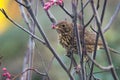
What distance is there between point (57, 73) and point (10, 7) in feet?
9.54

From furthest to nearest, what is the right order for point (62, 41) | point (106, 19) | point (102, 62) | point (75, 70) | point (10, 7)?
1. point (10, 7)
2. point (106, 19)
3. point (102, 62)
4. point (62, 41)
5. point (75, 70)

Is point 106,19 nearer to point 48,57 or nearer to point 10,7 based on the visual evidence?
point 48,57

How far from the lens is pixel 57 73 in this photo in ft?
18.9

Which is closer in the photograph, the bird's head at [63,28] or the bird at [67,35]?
the bird at [67,35]

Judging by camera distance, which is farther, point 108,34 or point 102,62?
point 108,34

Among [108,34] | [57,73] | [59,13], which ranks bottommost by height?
[57,73]

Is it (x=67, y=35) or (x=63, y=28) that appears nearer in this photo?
(x=67, y=35)

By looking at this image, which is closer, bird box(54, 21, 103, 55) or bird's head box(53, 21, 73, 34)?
bird box(54, 21, 103, 55)

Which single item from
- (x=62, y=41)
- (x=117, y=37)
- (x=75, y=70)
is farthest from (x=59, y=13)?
(x=75, y=70)

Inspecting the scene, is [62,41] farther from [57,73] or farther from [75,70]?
[57,73]

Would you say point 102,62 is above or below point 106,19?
below

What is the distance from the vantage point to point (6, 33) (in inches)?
309

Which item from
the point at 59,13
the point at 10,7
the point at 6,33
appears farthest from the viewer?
the point at 10,7

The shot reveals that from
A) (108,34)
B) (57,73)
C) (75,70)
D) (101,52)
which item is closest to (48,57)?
(57,73)
